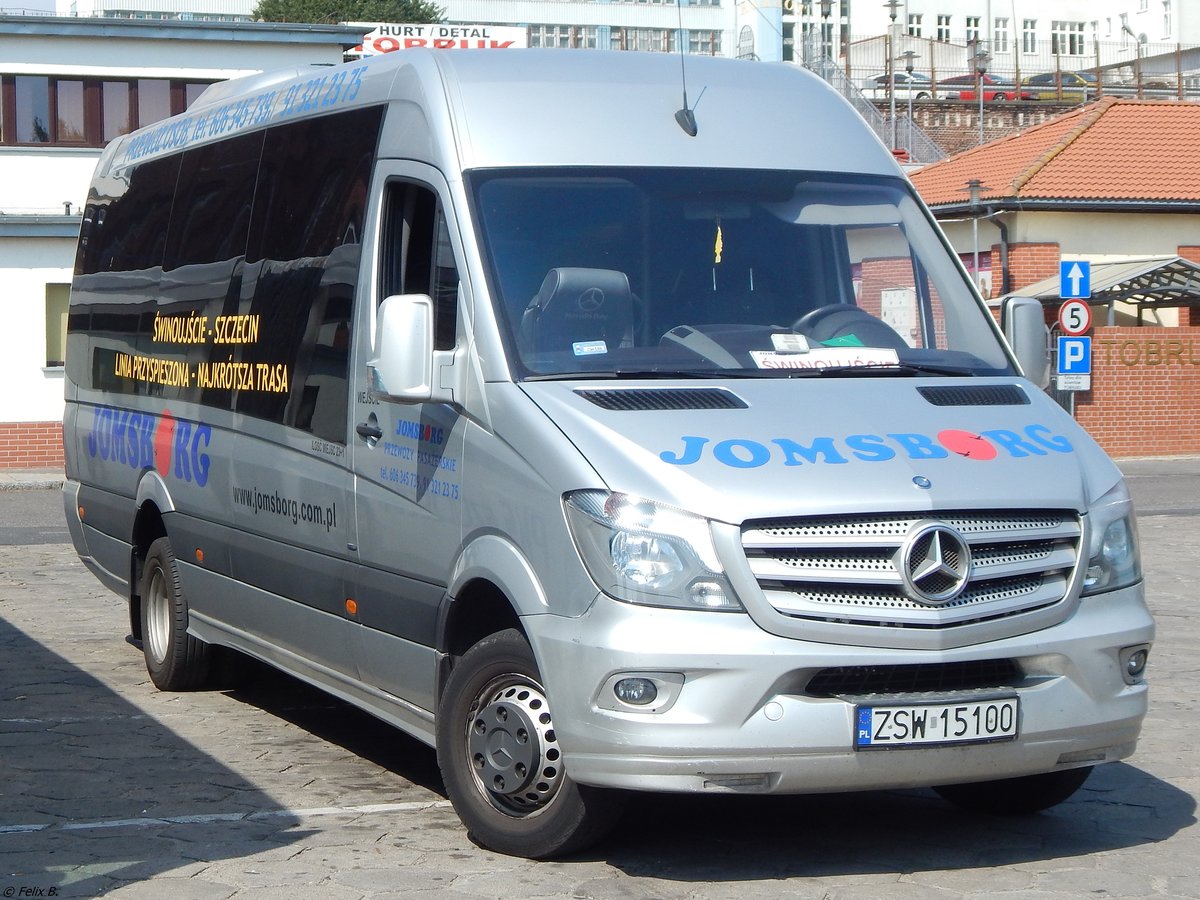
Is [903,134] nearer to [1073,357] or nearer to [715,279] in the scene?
[1073,357]

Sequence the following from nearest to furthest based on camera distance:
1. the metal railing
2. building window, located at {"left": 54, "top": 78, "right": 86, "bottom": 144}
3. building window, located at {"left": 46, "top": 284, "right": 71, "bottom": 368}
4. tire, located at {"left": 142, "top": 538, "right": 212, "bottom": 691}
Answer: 1. tire, located at {"left": 142, "top": 538, "right": 212, "bottom": 691}
2. building window, located at {"left": 46, "top": 284, "right": 71, "bottom": 368}
3. building window, located at {"left": 54, "top": 78, "right": 86, "bottom": 144}
4. the metal railing

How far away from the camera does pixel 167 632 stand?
9.16 m

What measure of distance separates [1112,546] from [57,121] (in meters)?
27.2

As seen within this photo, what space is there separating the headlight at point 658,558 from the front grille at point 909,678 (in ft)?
1.18

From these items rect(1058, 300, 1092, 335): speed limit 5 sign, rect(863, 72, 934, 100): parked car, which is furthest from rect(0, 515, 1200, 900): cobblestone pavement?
rect(863, 72, 934, 100): parked car

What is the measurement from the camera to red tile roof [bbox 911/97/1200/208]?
32781 millimetres

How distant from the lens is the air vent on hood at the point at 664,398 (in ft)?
18.5

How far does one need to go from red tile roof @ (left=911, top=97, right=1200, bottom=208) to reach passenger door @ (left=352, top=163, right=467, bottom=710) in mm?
26617

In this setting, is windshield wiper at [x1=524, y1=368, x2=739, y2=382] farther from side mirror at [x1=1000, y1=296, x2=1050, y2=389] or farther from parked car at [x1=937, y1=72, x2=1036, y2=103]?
parked car at [x1=937, y1=72, x2=1036, y2=103]

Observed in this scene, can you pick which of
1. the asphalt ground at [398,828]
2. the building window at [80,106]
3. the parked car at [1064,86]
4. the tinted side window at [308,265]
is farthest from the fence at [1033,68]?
the asphalt ground at [398,828]

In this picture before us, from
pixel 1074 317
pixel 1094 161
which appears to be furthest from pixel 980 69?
pixel 1074 317

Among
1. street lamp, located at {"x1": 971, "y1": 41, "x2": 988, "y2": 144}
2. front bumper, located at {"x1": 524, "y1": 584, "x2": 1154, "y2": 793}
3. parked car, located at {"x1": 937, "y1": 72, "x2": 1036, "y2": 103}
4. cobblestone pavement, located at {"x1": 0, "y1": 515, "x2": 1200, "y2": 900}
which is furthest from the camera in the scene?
parked car, located at {"x1": 937, "y1": 72, "x2": 1036, "y2": 103}

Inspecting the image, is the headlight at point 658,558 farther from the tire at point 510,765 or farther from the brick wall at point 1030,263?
the brick wall at point 1030,263

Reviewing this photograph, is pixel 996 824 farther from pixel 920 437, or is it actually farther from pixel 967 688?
pixel 920 437
